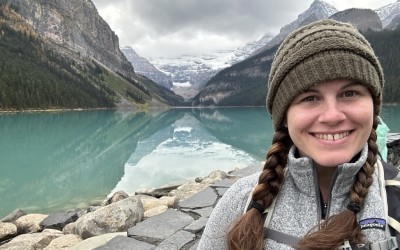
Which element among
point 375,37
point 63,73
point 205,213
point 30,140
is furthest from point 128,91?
point 205,213

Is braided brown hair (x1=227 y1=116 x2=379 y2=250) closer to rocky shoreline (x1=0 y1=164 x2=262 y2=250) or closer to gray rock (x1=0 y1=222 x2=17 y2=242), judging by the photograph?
rocky shoreline (x1=0 y1=164 x2=262 y2=250)

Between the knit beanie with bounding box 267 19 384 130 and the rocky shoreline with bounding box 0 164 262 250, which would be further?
the rocky shoreline with bounding box 0 164 262 250

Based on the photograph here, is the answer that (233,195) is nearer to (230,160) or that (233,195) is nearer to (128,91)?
(230,160)

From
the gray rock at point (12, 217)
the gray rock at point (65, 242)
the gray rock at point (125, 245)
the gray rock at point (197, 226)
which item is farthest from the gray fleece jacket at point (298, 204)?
the gray rock at point (12, 217)

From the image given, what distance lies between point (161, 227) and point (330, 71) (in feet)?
13.4

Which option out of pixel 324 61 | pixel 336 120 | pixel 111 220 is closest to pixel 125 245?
pixel 111 220

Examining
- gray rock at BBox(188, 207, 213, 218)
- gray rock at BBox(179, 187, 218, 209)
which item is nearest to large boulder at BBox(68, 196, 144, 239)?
gray rock at BBox(179, 187, 218, 209)

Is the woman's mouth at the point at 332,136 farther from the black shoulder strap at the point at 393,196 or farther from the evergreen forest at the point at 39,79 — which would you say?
the evergreen forest at the point at 39,79

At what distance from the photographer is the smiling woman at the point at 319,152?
1.71m

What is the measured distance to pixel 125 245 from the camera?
183 inches

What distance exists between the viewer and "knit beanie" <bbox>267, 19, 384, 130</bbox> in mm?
1748

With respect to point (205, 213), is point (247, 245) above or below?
above

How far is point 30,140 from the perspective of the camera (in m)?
34.9

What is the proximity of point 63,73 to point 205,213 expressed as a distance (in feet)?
523
